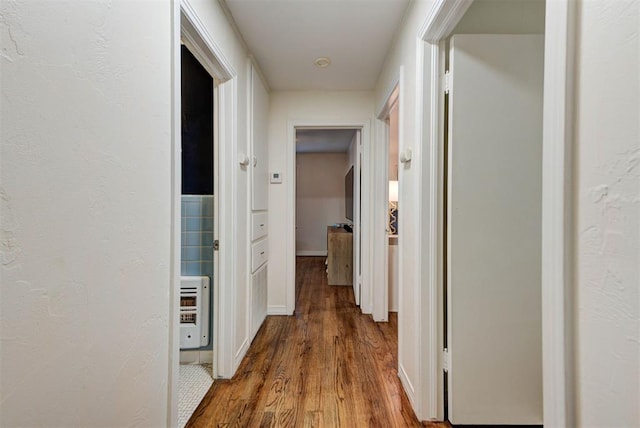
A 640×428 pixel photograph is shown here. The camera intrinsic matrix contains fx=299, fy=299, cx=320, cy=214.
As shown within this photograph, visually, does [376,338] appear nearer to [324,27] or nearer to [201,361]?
[201,361]

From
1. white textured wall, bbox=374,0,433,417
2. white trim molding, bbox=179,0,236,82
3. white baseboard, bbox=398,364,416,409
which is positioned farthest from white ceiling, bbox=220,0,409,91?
white baseboard, bbox=398,364,416,409

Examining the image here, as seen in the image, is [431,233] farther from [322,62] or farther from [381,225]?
[322,62]

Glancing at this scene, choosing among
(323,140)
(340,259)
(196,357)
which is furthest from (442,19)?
(323,140)

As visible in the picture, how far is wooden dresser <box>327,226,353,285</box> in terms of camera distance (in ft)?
14.7

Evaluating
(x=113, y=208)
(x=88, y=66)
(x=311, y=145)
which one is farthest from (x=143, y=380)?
(x=311, y=145)

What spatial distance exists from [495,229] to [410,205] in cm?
45

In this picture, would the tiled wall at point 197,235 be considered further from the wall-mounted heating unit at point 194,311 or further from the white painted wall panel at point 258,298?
the white painted wall panel at point 258,298

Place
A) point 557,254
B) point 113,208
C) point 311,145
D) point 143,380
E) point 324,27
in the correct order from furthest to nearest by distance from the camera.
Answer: point 311,145, point 324,27, point 143,380, point 113,208, point 557,254

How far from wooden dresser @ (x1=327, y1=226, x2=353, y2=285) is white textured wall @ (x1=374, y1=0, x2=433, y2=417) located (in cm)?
250

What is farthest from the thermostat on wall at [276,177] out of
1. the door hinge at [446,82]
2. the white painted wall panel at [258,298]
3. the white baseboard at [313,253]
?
the white baseboard at [313,253]

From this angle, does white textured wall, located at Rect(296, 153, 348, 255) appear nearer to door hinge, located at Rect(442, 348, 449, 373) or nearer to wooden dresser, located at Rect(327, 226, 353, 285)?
wooden dresser, located at Rect(327, 226, 353, 285)

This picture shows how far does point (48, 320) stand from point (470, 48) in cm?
190

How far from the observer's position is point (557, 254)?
65cm

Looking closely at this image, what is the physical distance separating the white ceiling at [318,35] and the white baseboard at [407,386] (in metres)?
2.25
